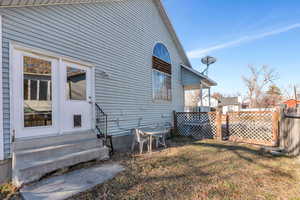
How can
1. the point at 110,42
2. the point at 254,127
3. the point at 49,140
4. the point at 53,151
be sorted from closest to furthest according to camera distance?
the point at 53,151 → the point at 49,140 → the point at 110,42 → the point at 254,127

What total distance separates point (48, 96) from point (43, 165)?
1.57m

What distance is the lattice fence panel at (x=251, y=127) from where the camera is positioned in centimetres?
601

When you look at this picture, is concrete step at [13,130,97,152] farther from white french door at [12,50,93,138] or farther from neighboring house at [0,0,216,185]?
white french door at [12,50,93,138]

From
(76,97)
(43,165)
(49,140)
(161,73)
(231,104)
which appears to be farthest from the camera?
(231,104)

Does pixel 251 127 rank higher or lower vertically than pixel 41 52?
lower

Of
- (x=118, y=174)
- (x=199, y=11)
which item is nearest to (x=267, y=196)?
(x=118, y=174)

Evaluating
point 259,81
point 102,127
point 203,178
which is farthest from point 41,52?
point 259,81

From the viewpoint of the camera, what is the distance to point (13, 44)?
309 centimetres

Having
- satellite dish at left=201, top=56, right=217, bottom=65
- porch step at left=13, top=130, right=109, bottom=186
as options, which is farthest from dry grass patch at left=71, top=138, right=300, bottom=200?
satellite dish at left=201, top=56, right=217, bottom=65

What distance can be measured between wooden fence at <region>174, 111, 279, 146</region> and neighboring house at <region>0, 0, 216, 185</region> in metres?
2.21

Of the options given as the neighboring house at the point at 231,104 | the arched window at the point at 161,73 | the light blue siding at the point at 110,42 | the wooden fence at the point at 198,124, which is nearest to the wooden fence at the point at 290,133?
the wooden fence at the point at 198,124

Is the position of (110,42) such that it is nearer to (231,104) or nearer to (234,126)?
(234,126)

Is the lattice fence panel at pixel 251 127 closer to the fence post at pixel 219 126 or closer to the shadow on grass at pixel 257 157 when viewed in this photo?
the fence post at pixel 219 126

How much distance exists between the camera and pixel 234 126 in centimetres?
684
